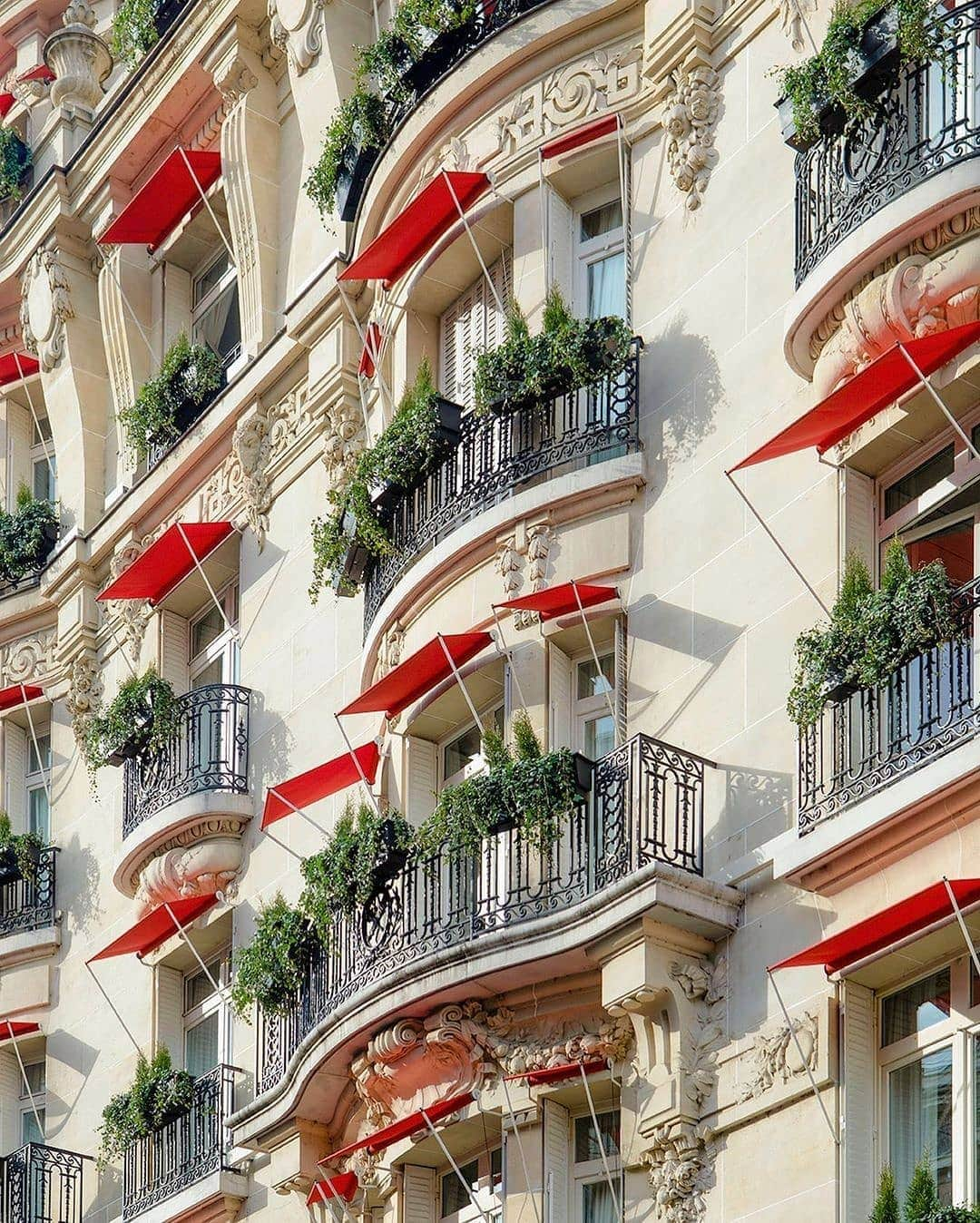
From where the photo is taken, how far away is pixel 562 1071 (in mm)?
19156

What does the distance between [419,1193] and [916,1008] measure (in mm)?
5217

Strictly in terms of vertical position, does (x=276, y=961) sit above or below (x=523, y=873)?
below

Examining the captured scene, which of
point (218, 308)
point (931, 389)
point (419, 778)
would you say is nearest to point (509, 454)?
point (419, 778)

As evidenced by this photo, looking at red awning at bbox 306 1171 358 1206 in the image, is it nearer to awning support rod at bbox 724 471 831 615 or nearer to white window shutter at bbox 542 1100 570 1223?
white window shutter at bbox 542 1100 570 1223

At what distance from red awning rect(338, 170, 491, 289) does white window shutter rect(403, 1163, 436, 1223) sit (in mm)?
7385

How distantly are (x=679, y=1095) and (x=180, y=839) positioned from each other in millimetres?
8335

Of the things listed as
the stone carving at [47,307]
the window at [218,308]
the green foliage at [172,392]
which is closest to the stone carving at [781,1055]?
the green foliage at [172,392]

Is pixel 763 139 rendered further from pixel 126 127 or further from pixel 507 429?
pixel 126 127

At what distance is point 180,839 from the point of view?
83.4ft

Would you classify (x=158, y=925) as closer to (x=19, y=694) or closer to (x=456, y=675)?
(x=19, y=694)

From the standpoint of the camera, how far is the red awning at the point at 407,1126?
65.5 feet

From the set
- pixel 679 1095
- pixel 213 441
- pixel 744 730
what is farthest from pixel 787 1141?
pixel 213 441

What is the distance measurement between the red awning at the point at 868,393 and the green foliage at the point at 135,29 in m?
13.0

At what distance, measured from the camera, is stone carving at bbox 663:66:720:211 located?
69.3ft
